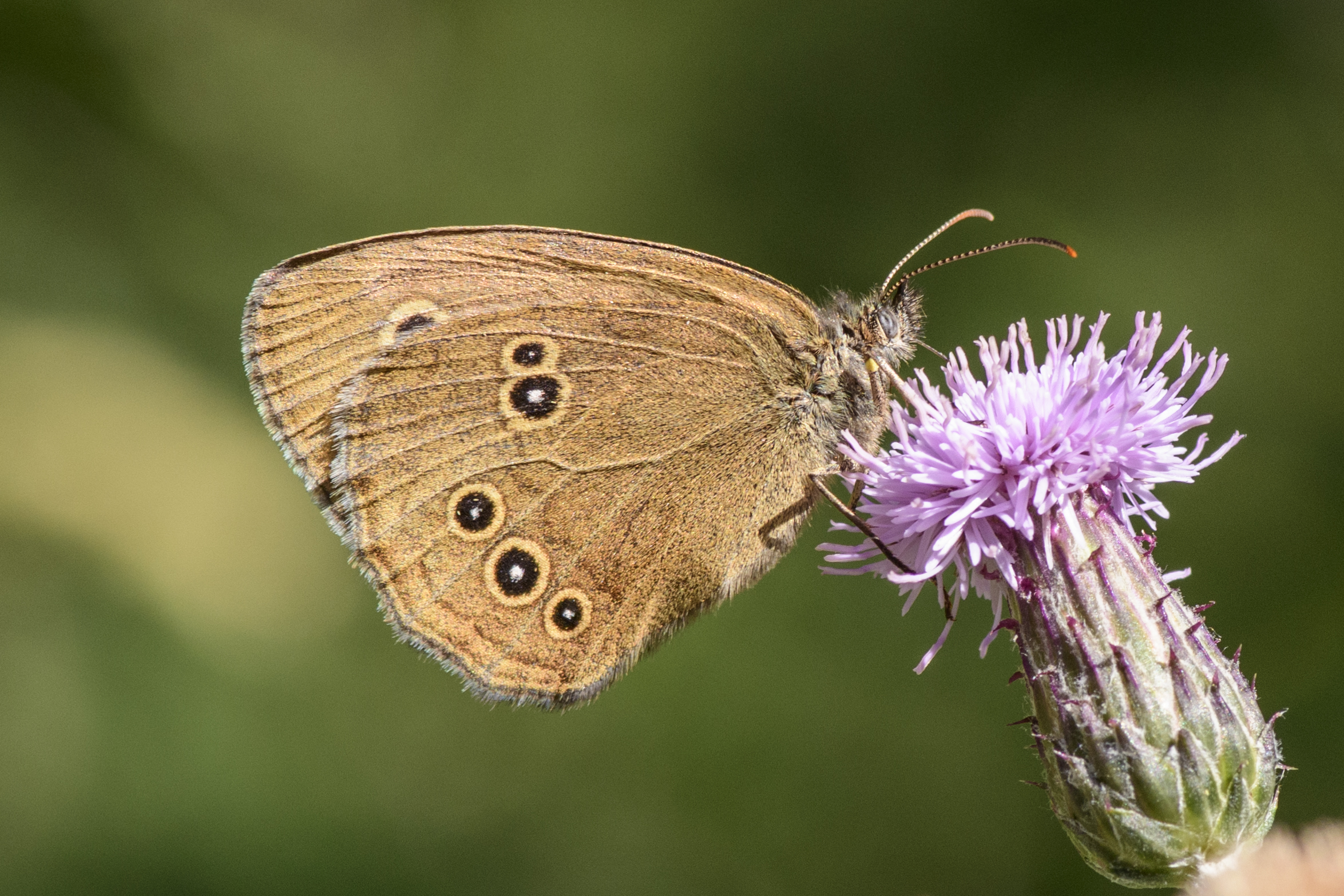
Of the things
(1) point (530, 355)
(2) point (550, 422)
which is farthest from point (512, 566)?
(1) point (530, 355)

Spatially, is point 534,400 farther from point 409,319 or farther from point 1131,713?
point 1131,713

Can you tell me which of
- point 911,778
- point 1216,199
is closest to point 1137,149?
point 1216,199

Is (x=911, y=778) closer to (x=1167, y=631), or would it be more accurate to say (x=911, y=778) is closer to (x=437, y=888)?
(x=437, y=888)

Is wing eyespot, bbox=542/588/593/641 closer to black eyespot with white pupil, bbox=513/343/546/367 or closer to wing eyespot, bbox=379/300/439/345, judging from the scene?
black eyespot with white pupil, bbox=513/343/546/367

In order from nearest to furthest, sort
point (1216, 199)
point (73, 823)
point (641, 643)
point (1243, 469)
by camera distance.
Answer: point (641, 643)
point (73, 823)
point (1243, 469)
point (1216, 199)

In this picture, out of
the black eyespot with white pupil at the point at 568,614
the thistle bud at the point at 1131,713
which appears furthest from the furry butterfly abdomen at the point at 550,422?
the thistle bud at the point at 1131,713

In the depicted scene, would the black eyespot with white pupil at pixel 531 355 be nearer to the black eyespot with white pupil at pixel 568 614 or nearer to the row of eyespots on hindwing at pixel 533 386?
the row of eyespots on hindwing at pixel 533 386
